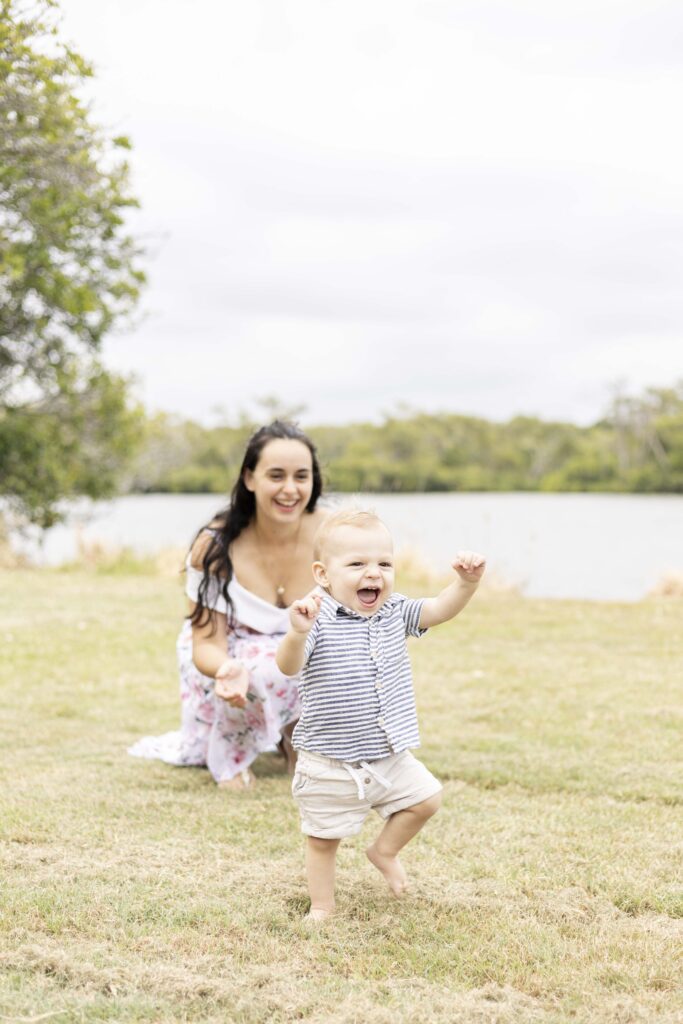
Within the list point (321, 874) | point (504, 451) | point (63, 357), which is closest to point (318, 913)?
point (321, 874)

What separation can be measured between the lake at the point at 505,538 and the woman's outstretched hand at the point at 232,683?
9.10 meters

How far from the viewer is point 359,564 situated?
3414 mm

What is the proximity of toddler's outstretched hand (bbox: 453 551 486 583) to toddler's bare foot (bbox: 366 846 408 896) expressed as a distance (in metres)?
Answer: 0.95

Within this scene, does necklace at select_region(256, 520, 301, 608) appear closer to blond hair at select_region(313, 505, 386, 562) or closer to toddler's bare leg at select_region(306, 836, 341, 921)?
blond hair at select_region(313, 505, 386, 562)

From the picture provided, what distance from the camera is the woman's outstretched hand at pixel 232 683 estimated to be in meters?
3.96

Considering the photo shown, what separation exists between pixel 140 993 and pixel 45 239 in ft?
37.2

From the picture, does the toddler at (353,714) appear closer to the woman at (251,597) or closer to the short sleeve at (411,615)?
the short sleeve at (411,615)

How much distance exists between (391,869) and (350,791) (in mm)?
347

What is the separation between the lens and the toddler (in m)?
3.40

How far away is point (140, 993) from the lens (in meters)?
2.81

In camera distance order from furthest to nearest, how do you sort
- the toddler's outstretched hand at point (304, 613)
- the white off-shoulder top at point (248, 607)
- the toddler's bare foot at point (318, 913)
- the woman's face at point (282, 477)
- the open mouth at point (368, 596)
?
the white off-shoulder top at point (248, 607)
the woman's face at point (282, 477)
the open mouth at point (368, 596)
the toddler's bare foot at point (318, 913)
the toddler's outstretched hand at point (304, 613)

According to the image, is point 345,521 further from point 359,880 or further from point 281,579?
point 281,579

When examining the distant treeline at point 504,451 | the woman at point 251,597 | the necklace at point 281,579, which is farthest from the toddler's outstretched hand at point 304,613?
the distant treeline at point 504,451

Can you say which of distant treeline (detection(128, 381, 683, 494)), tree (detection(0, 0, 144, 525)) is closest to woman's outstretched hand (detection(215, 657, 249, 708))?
tree (detection(0, 0, 144, 525))
